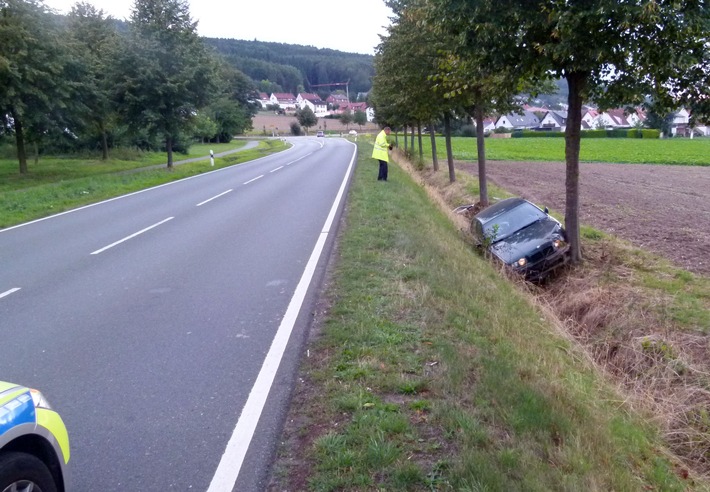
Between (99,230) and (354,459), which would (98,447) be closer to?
(354,459)

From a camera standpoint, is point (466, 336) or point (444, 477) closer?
point (444, 477)

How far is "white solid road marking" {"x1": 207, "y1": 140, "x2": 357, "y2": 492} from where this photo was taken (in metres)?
3.60

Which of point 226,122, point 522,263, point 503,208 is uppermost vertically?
point 226,122

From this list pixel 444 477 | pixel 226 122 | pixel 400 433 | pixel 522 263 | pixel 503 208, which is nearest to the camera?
pixel 444 477

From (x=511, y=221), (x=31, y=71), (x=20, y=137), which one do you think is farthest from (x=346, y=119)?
(x=511, y=221)

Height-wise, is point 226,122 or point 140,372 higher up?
point 226,122

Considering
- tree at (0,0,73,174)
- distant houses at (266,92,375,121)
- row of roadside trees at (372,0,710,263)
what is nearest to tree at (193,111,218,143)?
tree at (0,0,73,174)

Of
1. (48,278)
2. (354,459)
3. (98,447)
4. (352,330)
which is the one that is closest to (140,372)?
(98,447)

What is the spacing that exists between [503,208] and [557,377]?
750cm

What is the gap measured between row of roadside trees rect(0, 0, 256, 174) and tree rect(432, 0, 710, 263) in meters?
21.9

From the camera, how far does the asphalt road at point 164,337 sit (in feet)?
12.8

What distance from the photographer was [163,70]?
96.9ft

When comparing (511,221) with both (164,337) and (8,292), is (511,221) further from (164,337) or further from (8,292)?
(8,292)

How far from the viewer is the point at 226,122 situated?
269ft
